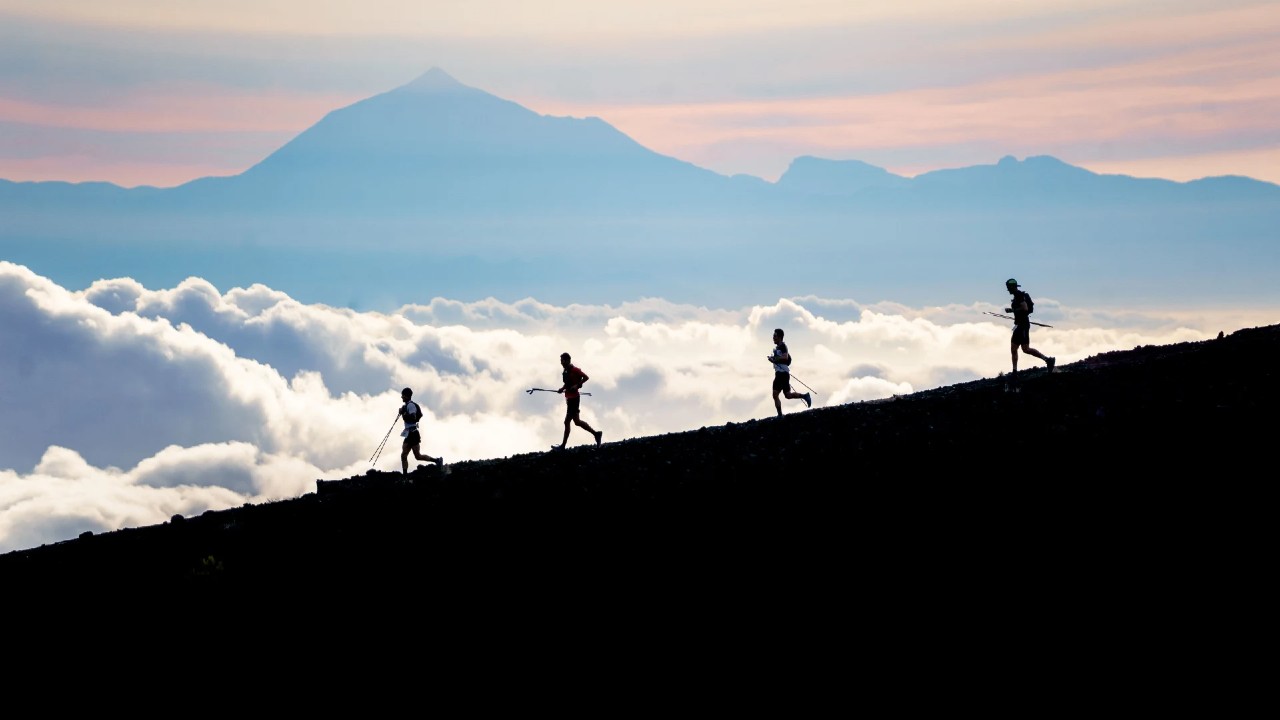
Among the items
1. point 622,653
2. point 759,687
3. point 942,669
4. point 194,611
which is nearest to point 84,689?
point 194,611

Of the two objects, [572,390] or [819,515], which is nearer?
[819,515]

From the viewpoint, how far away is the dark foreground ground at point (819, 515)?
18344 mm

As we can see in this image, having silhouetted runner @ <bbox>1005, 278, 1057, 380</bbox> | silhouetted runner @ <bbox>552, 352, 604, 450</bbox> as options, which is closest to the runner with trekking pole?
silhouetted runner @ <bbox>552, 352, 604, 450</bbox>

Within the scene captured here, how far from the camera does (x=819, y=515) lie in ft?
70.1

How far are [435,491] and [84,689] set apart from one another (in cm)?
1106

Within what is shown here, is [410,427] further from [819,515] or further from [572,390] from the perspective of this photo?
[819,515]

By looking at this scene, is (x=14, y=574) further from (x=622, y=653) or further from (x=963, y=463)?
(x=963, y=463)

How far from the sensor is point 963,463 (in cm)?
2347

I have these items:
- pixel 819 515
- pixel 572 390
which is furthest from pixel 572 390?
pixel 819 515

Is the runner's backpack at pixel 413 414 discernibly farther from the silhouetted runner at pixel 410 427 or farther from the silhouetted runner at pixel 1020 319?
the silhouetted runner at pixel 1020 319

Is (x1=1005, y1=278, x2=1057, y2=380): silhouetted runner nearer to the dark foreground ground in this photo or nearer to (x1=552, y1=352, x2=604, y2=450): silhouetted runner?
the dark foreground ground

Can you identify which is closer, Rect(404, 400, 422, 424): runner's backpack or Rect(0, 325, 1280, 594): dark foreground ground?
Rect(0, 325, 1280, 594): dark foreground ground

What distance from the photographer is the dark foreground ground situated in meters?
18.3

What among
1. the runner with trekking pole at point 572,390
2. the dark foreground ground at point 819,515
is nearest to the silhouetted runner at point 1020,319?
the dark foreground ground at point 819,515
